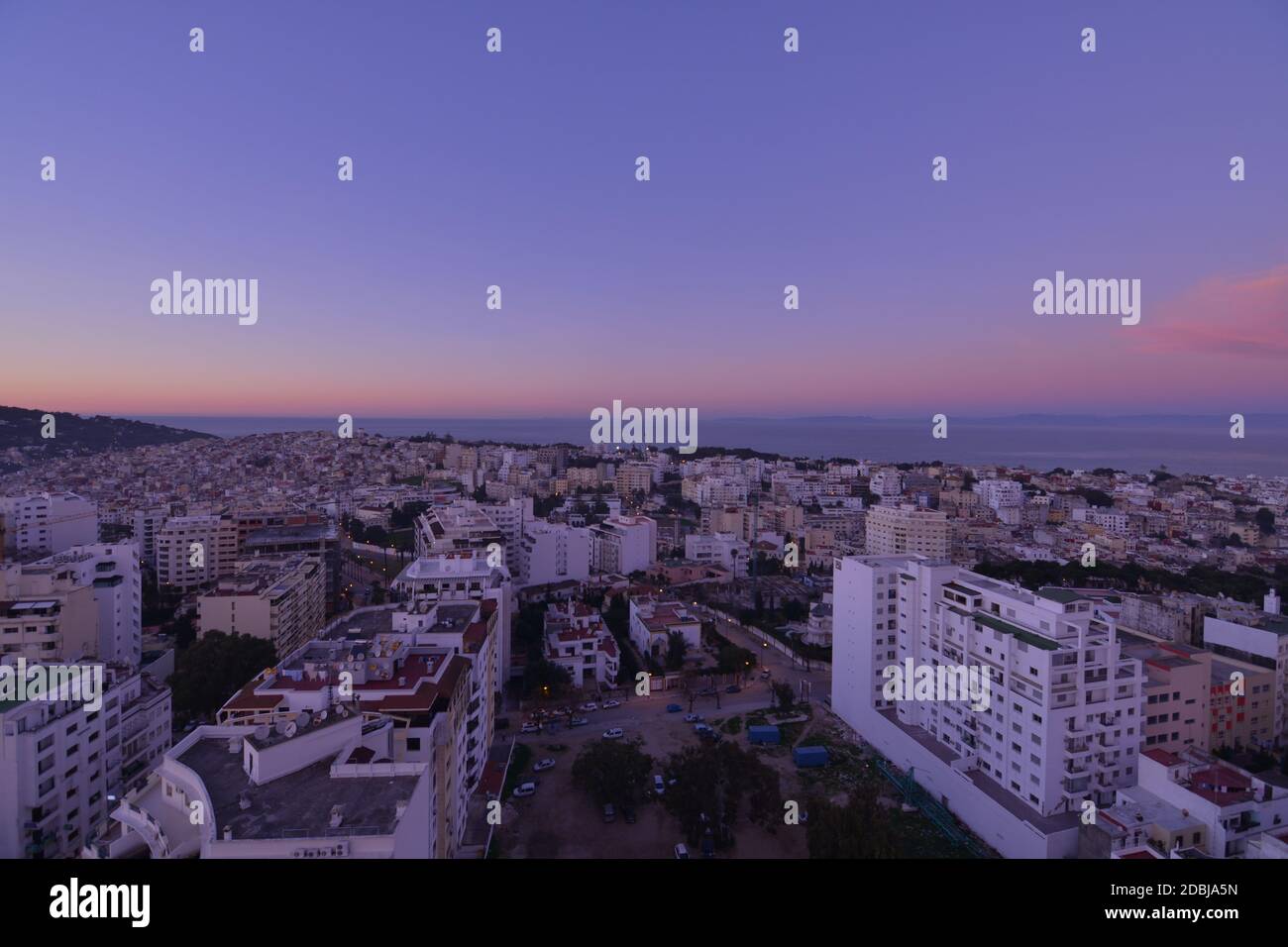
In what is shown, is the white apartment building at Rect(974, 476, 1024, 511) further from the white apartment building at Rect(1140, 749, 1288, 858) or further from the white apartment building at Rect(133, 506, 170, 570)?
the white apartment building at Rect(133, 506, 170, 570)

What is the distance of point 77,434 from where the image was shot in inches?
1238

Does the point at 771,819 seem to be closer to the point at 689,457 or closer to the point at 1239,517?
the point at 1239,517

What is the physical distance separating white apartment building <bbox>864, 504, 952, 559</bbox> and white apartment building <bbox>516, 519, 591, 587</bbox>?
22.9 feet

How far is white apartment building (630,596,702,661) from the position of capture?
10547 millimetres

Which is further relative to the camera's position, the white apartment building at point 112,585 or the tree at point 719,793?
the white apartment building at point 112,585

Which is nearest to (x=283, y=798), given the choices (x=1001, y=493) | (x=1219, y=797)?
→ (x=1219, y=797)

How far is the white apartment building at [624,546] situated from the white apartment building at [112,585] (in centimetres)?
869

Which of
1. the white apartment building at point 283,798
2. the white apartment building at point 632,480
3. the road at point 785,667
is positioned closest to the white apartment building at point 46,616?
the white apartment building at point 283,798

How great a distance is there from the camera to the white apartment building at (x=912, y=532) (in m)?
17.1

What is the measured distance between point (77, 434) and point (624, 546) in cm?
2809
